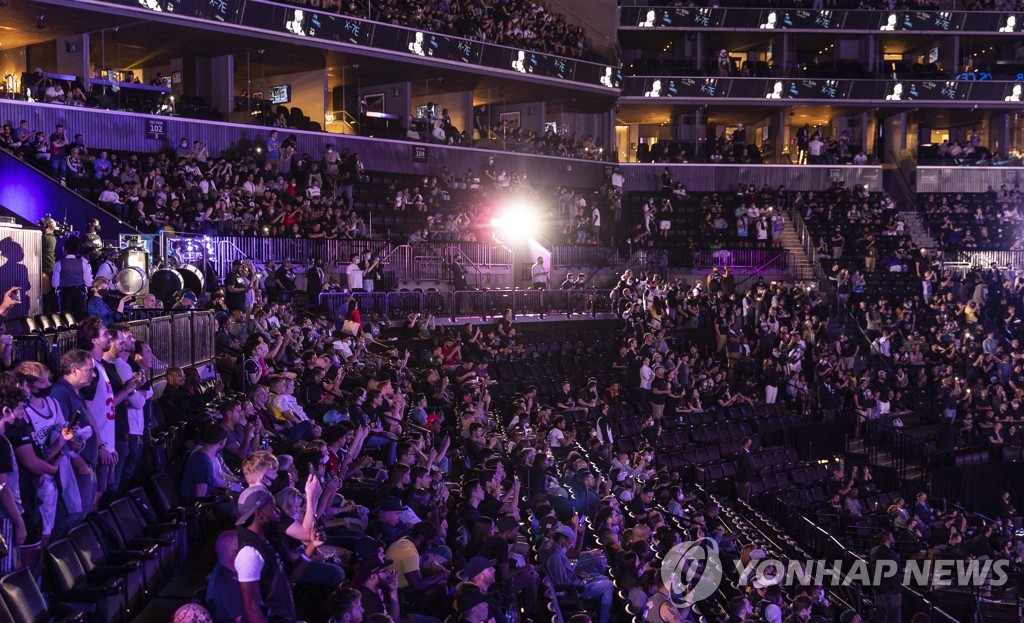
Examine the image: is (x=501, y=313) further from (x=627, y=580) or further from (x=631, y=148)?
(x=631, y=148)

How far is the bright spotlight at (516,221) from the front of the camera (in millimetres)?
26469

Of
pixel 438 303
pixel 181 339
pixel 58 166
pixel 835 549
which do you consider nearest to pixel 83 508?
pixel 181 339

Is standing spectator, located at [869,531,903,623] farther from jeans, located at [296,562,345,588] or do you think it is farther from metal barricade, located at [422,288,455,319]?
metal barricade, located at [422,288,455,319]

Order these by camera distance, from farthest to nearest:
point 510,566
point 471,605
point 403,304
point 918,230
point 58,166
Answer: point 918,230, point 403,304, point 58,166, point 510,566, point 471,605

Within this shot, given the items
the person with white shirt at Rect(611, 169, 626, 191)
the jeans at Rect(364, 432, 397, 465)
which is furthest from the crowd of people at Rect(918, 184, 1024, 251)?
the jeans at Rect(364, 432, 397, 465)

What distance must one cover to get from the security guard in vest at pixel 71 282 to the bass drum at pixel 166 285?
100 centimetres

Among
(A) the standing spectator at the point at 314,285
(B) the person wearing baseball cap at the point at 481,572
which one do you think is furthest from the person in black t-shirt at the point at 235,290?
(B) the person wearing baseball cap at the point at 481,572

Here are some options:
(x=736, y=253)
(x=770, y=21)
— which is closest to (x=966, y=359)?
(x=736, y=253)

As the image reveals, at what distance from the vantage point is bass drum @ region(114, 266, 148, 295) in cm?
1305

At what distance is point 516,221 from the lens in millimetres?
27641

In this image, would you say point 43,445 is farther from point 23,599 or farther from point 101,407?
point 23,599

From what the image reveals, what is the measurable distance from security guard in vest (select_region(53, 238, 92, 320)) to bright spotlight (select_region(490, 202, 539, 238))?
13719 mm

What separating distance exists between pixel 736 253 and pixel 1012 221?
10144mm

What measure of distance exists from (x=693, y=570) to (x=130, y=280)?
7.71m
